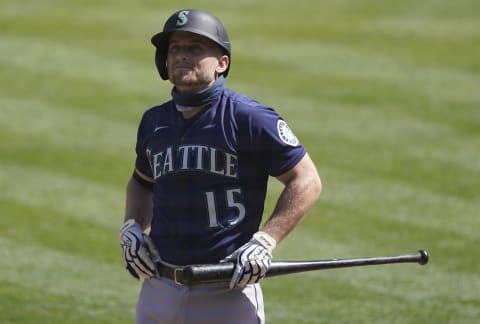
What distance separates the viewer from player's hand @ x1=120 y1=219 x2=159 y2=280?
471cm

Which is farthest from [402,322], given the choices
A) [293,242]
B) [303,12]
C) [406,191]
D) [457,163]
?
[303,12]

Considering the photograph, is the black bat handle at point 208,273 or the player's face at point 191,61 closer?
the black bat handle at point 208,273

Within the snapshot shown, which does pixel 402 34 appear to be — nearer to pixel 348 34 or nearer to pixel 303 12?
pixel 348 34

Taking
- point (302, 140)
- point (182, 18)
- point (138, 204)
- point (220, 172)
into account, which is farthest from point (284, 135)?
point (302, 140)

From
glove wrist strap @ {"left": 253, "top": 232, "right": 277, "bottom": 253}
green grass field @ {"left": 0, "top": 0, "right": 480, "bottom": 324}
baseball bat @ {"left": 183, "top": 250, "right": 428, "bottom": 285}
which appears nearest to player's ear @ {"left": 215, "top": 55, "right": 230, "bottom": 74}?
glove wrist strap @ {"left": 253, "top": 232, "right": 277, "bottom": 253}

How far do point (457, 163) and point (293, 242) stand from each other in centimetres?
254

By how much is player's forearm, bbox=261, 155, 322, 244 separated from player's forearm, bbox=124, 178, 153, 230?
0.84m

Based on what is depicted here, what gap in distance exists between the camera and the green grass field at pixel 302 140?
7.80 metres

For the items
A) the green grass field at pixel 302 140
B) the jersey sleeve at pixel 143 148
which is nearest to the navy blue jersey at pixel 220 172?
the jersey sleeve at pixel 143 148

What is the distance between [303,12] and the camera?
50.9ft

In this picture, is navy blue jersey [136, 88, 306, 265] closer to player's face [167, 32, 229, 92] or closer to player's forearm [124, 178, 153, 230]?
player's face [167, 32, 229, 92]

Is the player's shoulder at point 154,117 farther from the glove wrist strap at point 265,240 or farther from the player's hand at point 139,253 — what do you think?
the glove wrist strap at point 265,240

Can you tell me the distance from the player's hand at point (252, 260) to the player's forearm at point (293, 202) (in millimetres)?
86

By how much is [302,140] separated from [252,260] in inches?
264
